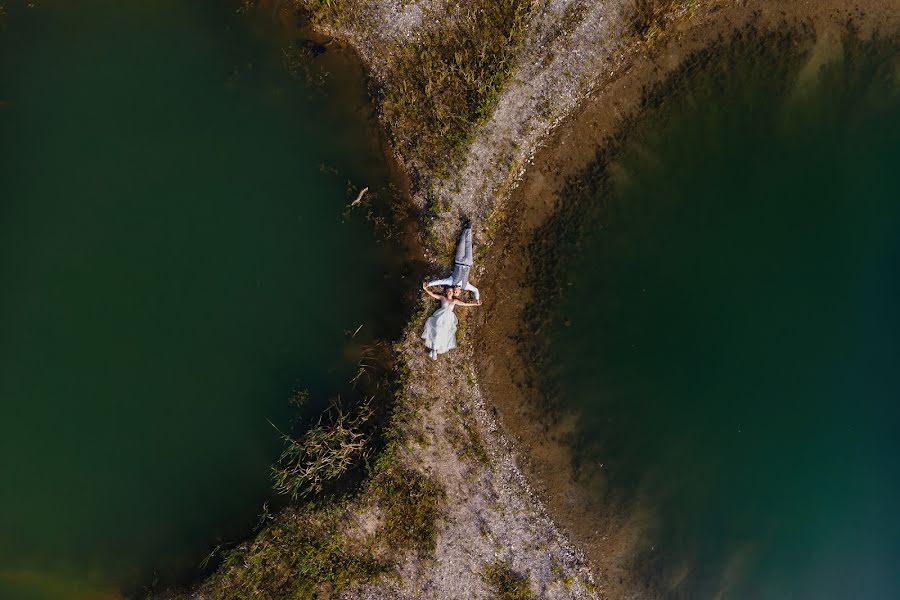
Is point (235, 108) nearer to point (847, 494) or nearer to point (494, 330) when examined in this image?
point (494, 330)

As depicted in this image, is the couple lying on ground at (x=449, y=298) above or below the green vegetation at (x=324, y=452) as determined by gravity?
above

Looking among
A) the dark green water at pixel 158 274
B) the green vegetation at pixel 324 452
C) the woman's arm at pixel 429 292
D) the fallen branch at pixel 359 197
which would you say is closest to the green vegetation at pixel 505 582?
the green vegetation at pixel 324 452

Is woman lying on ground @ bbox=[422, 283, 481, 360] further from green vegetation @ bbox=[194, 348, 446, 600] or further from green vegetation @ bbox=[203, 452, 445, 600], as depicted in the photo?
green vegetation @ bbox=[203, 452, 445, 600]

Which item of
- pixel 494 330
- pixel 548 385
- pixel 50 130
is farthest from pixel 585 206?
pixel 50 130

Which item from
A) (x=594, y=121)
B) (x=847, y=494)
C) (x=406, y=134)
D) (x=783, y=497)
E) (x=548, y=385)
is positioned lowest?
(x=548, y=385)

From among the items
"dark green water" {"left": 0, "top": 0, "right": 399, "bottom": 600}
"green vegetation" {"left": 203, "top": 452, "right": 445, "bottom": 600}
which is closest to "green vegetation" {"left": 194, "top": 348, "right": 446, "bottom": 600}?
"green vegetation" {"left": 203, "top": 452, "right": 445, "bottom": 600}

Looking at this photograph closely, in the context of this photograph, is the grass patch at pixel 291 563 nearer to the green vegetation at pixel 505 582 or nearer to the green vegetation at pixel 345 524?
the green vegetation at pixel 345 524
